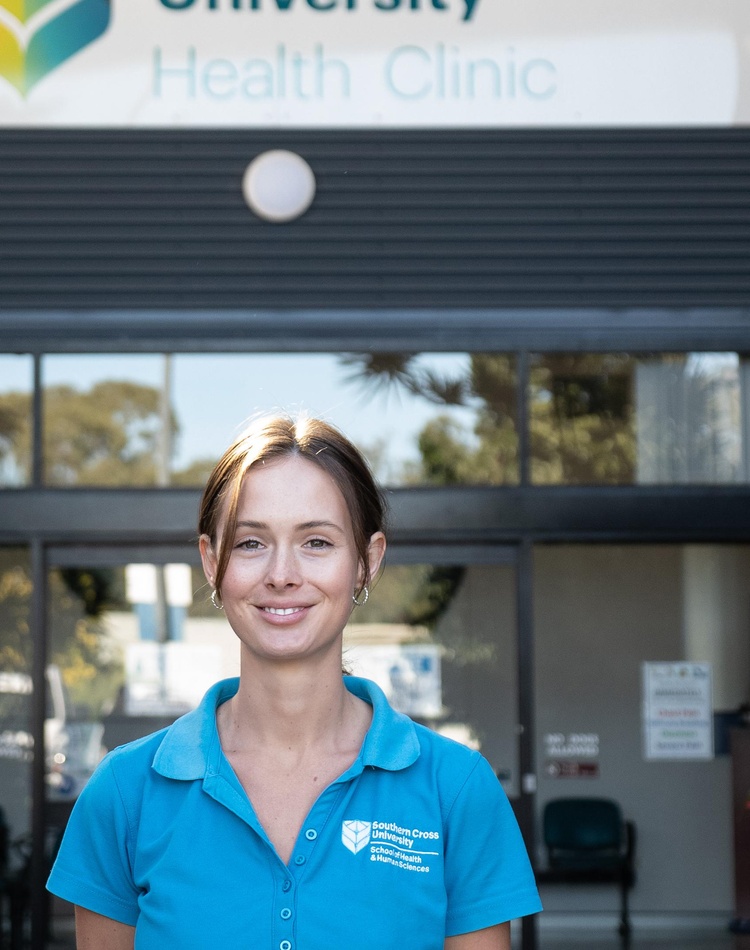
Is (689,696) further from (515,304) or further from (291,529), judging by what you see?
(291,529)

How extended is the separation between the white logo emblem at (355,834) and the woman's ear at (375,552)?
363 millimetres

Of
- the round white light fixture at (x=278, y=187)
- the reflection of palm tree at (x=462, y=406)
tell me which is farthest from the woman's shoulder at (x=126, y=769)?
the round white light fixture at (x=278, y=187)

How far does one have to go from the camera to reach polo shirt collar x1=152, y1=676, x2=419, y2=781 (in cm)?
182

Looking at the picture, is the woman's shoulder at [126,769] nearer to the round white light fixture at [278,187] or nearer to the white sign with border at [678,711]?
the round white light fixture at [278,187]

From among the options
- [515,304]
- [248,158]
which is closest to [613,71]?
[515,304]

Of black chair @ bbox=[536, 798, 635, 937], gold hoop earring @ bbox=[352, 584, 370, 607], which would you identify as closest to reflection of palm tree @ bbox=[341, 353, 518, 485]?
black chair @ bbox=[536, 798, 635, 937]

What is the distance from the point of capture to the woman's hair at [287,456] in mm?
1813

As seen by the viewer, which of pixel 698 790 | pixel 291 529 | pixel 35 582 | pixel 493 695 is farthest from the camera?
pixel 698 790

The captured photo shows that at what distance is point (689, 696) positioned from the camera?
653 cm

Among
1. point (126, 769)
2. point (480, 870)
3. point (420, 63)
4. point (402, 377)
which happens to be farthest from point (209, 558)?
point (420, 63)

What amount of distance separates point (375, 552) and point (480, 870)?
1.56ft

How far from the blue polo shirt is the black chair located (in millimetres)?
5443

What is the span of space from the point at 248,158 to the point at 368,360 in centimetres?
94

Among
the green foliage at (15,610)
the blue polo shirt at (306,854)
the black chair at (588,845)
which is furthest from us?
the black chair at (588,845)
